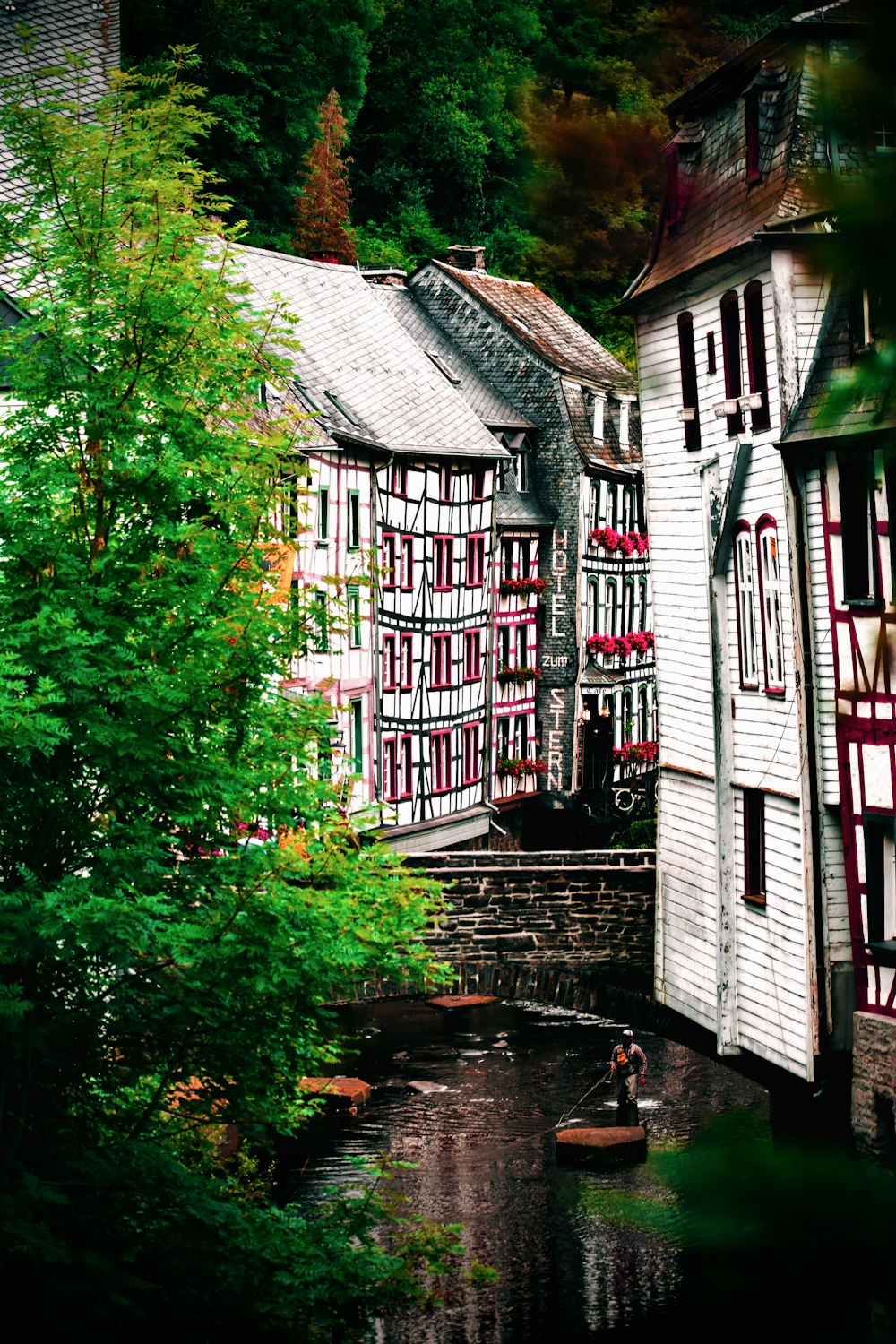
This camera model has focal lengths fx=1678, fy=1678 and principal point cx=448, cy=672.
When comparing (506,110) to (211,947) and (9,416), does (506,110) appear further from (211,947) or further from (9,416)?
(9,416)

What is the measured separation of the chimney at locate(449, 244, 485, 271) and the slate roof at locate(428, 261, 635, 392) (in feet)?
1.06

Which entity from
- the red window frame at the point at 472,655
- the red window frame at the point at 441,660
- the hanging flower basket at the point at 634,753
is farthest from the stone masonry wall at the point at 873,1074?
the hanging flower basket at the point at 634,753

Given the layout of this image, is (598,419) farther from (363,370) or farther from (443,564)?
(363,370)

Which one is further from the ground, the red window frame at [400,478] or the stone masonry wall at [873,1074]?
the red window frame at [400,478]

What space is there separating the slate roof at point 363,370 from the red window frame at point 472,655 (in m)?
4.43

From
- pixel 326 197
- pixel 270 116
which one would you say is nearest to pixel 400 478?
pixel 326 197

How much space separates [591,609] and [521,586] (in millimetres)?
3336

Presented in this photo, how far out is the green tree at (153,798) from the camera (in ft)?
35.9

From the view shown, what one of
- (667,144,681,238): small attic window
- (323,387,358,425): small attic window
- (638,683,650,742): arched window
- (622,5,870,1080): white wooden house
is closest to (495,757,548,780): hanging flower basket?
(638,683,650,742): arched window

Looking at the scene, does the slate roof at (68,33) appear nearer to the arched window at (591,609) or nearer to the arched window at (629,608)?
the arched window at (591,609)

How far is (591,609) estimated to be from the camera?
4612 cm

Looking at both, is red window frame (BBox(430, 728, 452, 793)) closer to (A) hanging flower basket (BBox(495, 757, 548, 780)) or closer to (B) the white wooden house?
(A) hanging flower basket (BBox(495, 757, 548, 780))

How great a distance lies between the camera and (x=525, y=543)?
4438 centimetres

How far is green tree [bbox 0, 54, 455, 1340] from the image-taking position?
10.9m
